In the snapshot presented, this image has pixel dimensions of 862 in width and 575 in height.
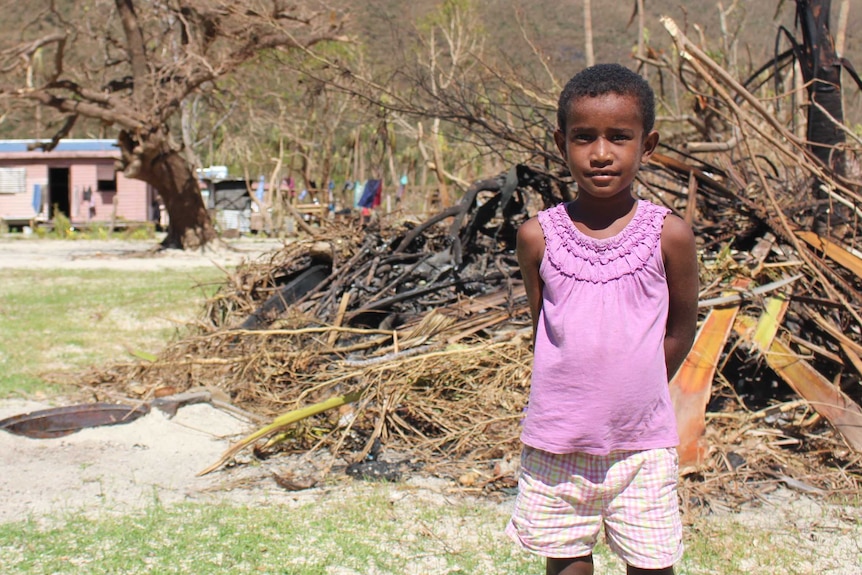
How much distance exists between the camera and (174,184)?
18.7 meters

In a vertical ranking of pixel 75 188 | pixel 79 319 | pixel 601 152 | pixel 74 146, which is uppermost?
pixel 74 146

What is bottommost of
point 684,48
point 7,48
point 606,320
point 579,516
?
point 579,516

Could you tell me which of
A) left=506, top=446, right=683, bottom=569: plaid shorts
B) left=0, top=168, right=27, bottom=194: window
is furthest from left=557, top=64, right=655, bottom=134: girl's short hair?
left=0, top=168, right=27, bottom=194: window

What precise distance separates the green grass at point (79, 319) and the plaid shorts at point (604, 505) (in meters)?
3.81

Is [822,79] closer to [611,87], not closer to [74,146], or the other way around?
A: [611,87]

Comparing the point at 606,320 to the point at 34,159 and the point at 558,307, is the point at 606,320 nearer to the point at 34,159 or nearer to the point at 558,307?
the point at 558,307

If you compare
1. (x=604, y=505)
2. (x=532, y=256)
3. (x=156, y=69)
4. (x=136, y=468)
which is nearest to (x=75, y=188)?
(x=156, y=69)

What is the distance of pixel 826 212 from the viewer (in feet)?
14.9

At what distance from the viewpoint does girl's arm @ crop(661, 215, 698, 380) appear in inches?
77.2

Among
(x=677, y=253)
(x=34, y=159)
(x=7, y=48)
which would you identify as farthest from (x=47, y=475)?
(x=34, y=159)

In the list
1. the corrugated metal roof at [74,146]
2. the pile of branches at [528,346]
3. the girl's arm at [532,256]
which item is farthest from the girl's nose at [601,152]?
the corrugated metal roof at [74,146]

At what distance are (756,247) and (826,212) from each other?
425 millimetres

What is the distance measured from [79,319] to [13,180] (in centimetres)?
2617

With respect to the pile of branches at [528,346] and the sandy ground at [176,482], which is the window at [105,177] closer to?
the pile of branches at [528,346]
